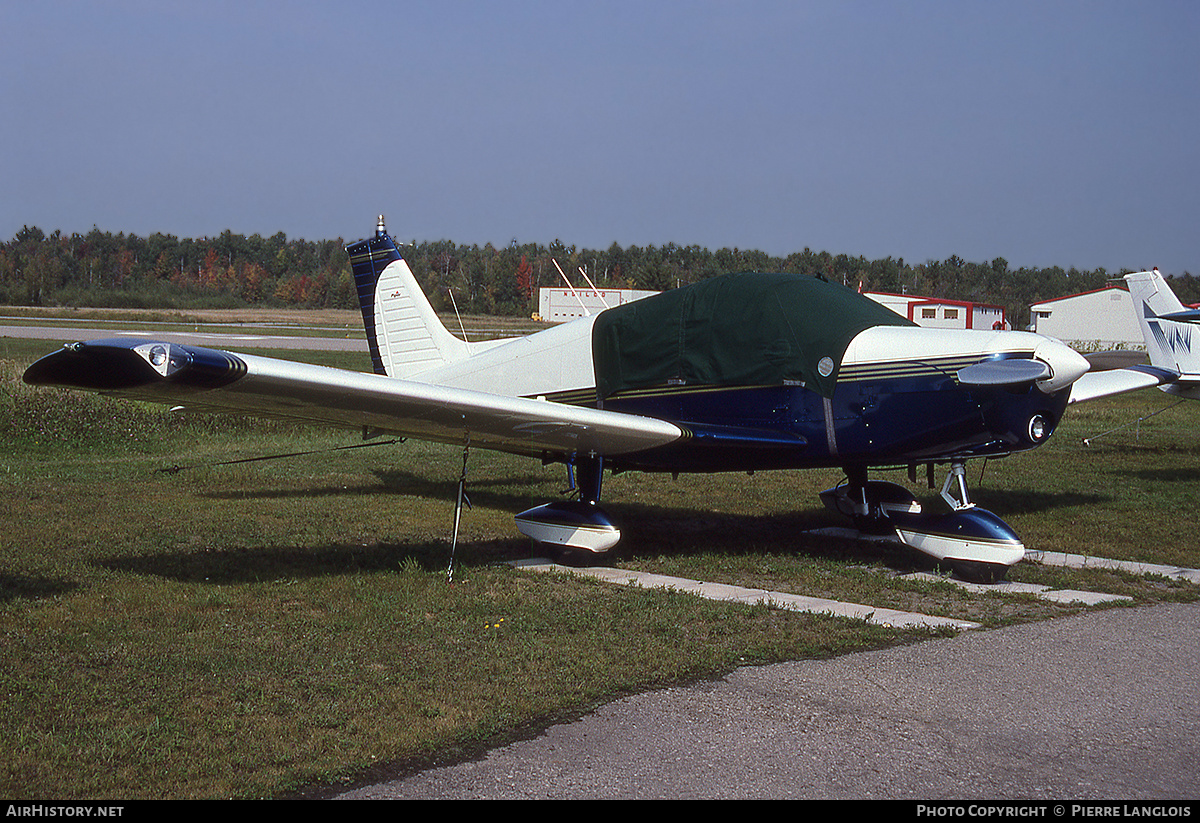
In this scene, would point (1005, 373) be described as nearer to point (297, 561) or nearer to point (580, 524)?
point (580, 524)

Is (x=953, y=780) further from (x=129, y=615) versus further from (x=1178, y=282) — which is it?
(x=1178, y=282)

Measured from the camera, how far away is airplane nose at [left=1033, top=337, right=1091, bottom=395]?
677cm

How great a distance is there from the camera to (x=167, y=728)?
4.13 metres

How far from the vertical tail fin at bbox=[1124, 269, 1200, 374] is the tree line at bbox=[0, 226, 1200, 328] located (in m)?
48.9

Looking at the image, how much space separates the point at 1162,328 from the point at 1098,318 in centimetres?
5893

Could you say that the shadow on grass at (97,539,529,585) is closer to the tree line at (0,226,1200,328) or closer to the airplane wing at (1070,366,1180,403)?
the airplane wing at (1070,366,1180,403)

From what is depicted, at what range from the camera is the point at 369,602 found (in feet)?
20.9

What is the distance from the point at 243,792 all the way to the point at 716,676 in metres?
2.40

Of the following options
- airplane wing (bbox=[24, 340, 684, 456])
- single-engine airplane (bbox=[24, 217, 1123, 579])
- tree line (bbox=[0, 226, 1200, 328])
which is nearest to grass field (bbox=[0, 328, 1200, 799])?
single-engine airplane (bbox=[24, 217, 1123, 579])

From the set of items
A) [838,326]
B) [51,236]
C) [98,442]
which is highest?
[51,236]

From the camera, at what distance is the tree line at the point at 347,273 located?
88.9 m

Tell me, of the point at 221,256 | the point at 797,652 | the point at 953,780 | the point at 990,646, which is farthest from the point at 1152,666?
the point at 221,256

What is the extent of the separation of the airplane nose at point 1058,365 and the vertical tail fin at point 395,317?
19.1ft

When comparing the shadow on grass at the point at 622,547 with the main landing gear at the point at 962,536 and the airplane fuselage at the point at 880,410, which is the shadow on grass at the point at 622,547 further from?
the airplane fuselage at the point at 880,410
